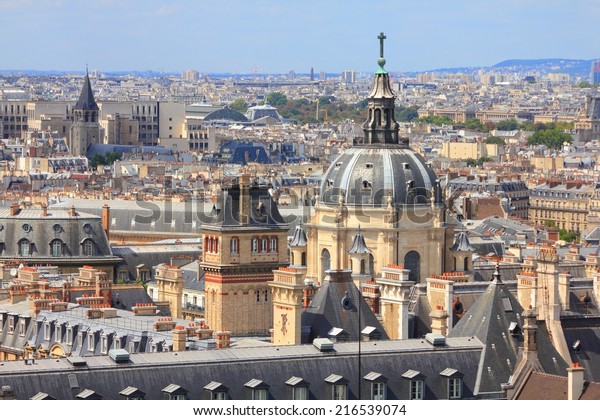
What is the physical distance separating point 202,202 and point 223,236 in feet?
178

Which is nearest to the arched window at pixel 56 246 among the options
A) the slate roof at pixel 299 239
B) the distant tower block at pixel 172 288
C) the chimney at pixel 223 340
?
the slate roof at pixel 299 239

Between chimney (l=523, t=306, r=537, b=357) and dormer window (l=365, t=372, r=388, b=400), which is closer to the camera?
dormer window (l=365, t=372, r=388, b=400)

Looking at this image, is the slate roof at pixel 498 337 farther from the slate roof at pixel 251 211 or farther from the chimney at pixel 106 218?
the chimney at pixel 106 218

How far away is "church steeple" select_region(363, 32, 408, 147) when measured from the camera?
91188mm

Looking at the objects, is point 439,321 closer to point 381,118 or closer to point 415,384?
point 415,384

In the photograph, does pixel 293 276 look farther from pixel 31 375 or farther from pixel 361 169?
pixel 361 169

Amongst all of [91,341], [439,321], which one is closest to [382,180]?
[439,321]

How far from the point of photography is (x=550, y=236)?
12925cm

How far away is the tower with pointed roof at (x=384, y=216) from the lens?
87.8m

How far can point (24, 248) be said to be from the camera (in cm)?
9988

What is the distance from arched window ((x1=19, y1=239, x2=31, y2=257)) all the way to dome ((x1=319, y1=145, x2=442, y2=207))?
49.3 feet

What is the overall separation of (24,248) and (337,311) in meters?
34.7

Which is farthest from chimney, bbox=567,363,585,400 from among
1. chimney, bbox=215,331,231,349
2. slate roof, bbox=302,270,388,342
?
slate roof, bbox=302,270,388,342

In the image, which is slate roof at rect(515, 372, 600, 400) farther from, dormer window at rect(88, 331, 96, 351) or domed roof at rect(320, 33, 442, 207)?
domed roof at rect(320, 33, 442, 207)
